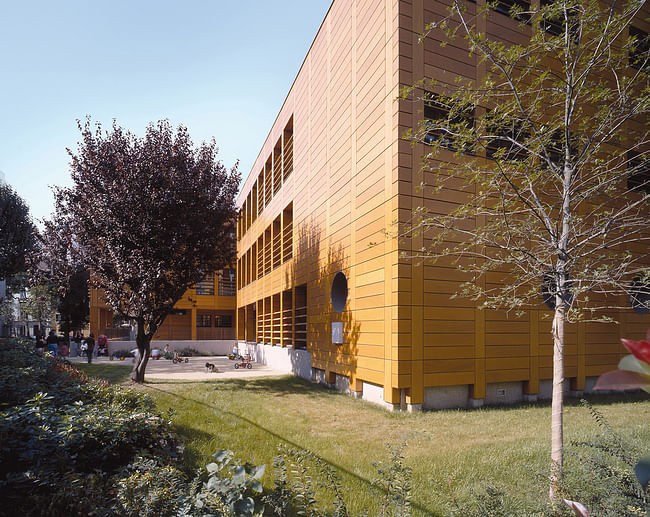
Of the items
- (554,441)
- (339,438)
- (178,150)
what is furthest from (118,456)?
(178,150)

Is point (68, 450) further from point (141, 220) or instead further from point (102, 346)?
point (102, 346)

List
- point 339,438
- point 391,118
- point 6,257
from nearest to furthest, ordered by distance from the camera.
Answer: point 339,438 → point 391,118 → point 6,257

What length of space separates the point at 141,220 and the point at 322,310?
21.4 feet

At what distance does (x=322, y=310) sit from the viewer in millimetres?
14062

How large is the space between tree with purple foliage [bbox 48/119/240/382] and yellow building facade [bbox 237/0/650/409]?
4.20m

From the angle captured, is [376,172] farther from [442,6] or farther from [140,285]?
[140,285]

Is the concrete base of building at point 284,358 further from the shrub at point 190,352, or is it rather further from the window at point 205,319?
the window at point 205,319

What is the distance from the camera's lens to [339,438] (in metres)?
7.15

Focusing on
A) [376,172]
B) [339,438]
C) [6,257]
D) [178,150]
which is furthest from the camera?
[6,257]

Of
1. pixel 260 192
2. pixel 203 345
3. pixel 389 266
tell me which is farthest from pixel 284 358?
pixel 203 345

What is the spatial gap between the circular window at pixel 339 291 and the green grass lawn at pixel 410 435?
9.51ft

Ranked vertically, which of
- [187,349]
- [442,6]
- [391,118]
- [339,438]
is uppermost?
[442,6]

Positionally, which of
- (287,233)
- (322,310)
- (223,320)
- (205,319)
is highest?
(287,233)

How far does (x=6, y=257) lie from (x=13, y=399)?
2558cm
